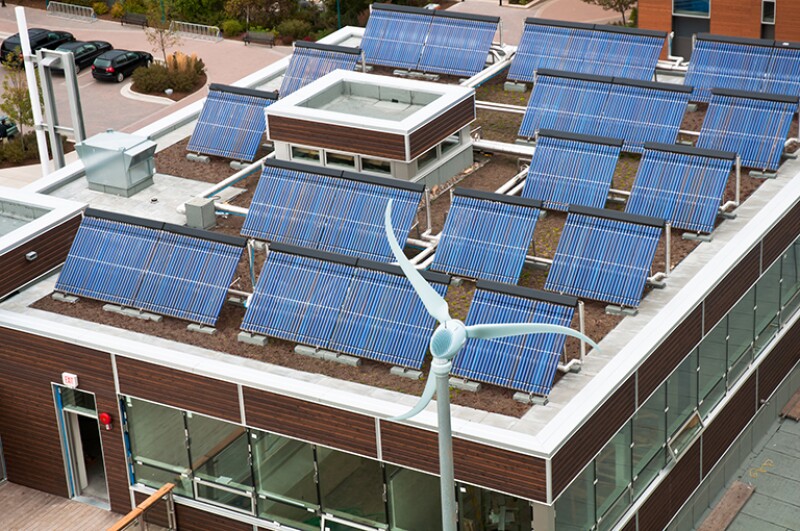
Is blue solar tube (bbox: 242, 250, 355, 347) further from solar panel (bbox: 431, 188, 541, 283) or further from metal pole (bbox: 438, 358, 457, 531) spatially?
metal pole (bbox: 438, 358, 457, 531)

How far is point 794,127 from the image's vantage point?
4003 cm

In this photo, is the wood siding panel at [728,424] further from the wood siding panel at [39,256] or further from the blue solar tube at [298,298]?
the wood siding panel at [39,256]

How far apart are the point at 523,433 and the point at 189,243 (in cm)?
953

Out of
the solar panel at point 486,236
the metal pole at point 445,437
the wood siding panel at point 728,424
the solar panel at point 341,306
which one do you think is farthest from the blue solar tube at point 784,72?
the metal pole at point 445,437

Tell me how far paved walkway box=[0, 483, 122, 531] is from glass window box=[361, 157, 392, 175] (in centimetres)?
1067

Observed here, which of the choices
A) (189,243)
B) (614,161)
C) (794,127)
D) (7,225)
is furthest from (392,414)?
(794,127)

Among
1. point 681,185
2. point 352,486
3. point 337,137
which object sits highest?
point 337,137

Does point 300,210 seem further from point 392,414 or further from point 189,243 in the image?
point 392,414

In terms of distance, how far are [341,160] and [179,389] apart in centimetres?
872

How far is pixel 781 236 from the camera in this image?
115 feet

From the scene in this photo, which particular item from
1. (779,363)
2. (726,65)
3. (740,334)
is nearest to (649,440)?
(740,334)

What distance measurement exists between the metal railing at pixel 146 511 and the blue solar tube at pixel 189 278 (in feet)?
12.9

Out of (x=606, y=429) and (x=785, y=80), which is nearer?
(x=606, y=429)

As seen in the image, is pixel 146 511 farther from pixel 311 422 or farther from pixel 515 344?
pixel 515 344
